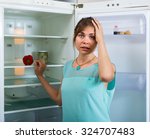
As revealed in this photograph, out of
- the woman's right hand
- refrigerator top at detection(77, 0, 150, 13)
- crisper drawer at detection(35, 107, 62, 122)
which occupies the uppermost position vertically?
refrigerator top at detection(77, 0, 150, 13)

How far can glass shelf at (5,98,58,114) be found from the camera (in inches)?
69.9

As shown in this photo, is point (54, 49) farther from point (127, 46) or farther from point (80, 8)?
point (127, 46)

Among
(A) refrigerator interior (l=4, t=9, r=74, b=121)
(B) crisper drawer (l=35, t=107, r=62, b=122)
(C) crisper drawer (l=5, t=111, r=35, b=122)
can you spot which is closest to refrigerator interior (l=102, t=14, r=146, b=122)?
(A) refrigerator interior (l=4, t=9, r=74, b=121)

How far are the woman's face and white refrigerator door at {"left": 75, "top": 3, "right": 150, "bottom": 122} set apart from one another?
21cm

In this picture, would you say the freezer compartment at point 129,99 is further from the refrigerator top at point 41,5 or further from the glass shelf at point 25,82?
the refrigerator top at point 41,5

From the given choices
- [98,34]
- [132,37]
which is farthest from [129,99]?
[98,34]

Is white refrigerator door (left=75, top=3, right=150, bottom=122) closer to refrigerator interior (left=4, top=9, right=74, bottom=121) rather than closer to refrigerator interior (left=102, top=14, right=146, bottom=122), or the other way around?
refrigerator interior (left=102, top=14, right=146, bottom=122)

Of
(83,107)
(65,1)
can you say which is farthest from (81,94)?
(65,1)

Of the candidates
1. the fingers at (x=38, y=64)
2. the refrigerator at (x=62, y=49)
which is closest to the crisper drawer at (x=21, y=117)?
the refrigerator at (x=62, y=49)

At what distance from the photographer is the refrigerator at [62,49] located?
164 centimetres

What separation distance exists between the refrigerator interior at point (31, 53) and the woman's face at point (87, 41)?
0.29 meters

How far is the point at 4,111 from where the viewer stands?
5.58ft

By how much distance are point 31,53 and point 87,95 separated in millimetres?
739

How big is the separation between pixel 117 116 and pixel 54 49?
73 cm
